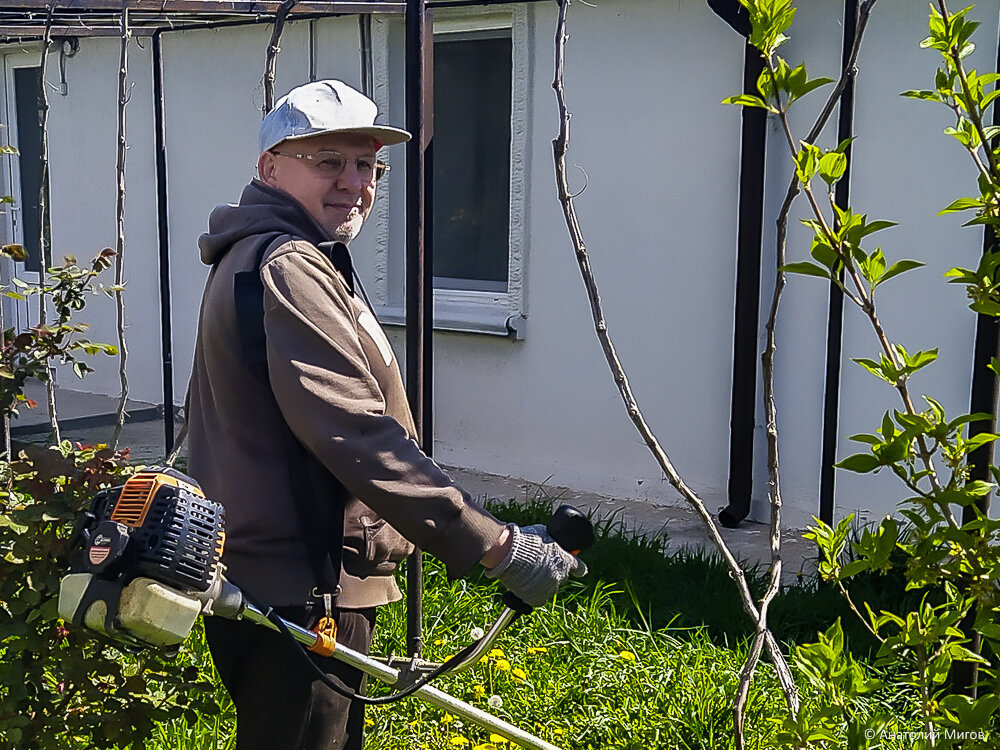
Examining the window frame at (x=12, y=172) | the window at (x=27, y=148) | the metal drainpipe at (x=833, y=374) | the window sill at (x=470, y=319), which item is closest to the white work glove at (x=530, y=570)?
the metal drainpipe at (x=833, y=374)

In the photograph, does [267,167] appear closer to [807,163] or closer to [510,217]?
[807,163]

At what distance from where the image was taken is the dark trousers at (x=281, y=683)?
2471 millimetres

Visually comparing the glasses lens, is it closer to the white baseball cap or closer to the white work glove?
the white baseball cap

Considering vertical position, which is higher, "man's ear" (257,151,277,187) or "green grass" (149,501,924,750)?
"man's ear" (257,151,277,187)

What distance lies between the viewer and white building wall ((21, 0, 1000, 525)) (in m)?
5.54

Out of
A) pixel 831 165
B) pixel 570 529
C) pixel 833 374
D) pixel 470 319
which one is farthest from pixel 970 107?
pixel 470 319

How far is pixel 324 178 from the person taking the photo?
2.52m

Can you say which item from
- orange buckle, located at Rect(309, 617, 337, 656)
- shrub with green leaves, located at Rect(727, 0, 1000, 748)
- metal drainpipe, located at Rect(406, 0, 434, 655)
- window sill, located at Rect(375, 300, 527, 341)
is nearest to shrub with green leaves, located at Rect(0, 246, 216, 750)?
orange buckle, located at Rect(309, 617, 337, 656)

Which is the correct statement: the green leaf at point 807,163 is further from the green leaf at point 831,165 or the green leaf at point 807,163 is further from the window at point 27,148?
the window at point 27,148

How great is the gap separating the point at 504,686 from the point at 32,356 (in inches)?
61.5

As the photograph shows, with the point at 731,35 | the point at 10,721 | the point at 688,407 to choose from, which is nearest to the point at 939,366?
the point at 688,407

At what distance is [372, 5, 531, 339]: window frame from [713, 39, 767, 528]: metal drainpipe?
137 cm

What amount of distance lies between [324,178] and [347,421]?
56 cm

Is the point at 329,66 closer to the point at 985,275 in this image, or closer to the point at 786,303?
the point at 786,303
